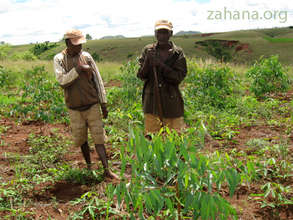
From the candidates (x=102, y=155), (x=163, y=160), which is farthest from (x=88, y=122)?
(x=163, y=160)

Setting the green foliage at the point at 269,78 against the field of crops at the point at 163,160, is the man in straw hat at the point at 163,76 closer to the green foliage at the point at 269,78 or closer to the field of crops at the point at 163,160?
the field of crops at the point at 163,160

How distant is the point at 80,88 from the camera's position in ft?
10.6

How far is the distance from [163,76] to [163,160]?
5.61ft

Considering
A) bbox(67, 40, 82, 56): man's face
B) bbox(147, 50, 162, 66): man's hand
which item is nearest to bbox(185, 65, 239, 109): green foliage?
bbox(147, 50, 162, 66): man's hand

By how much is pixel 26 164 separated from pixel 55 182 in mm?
617

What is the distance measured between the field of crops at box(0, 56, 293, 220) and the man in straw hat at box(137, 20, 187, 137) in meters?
0.32

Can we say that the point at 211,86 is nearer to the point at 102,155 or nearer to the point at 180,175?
the point at 102,155

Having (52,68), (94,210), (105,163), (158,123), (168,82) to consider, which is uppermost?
(52,68)

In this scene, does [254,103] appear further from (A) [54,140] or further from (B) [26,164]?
(B) [26,164]

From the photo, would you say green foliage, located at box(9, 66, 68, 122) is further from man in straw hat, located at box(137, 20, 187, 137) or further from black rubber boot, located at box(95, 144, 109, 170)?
man in straw hat, located at box(137, 20, 187, 137)

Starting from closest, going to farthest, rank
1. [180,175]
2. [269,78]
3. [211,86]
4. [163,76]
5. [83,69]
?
[180,175] → [83,69] → [163,76] → [211,86] → [269,78]

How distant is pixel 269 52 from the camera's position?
33156mm

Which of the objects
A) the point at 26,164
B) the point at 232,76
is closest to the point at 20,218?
the point at 26,164

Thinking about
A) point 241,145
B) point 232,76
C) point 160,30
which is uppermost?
point 160,30
